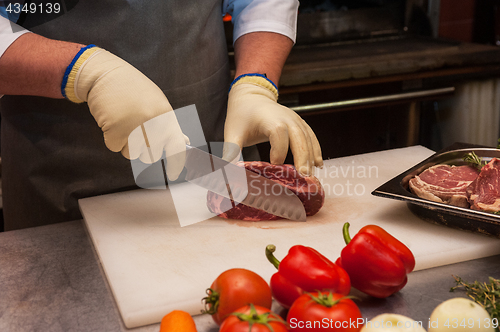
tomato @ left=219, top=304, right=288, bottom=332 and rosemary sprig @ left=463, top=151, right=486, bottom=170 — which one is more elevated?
A: tomato @ left=219, top=304, right=288, bottom=332

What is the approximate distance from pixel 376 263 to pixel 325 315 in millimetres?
240

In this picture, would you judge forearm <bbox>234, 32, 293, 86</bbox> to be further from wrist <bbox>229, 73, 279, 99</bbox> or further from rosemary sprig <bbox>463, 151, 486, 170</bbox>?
rosemary sprig <bbox>463, 151, 486, 170</bbox>

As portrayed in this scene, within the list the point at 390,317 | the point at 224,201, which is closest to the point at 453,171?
the point at 224,201

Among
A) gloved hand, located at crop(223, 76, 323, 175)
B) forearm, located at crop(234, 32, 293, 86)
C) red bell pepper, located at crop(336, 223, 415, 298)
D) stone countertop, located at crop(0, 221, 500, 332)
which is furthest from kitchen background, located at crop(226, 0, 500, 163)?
red bell pepper, located at crop(336, 223, 415, 298)

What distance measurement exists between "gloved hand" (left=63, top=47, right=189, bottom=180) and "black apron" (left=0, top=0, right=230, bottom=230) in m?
0.30

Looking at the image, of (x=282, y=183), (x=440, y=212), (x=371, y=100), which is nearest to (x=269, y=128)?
(x=282, y=183)

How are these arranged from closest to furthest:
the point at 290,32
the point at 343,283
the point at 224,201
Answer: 1. the point at 343,283
2. the point at 224,201
3. the point at 290,32

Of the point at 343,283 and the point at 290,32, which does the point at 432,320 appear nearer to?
the point at 343,283

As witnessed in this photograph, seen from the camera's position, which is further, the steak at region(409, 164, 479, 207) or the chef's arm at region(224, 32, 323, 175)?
the chef's arm at region(224, 32, 323, 175)

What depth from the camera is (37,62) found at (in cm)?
137

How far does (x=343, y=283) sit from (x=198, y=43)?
1.23 metres

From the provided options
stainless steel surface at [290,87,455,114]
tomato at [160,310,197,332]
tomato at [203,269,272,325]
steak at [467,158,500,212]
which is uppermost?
tomato at [203,269,272,325]

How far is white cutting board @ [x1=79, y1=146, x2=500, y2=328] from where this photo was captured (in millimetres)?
1117

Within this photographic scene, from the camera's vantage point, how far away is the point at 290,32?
77.0 inches
